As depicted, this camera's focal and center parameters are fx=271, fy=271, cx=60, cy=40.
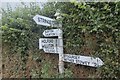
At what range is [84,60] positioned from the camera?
4.71 m

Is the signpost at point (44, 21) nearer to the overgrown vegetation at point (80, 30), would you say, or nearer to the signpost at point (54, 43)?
the signpost at point (54, 43)

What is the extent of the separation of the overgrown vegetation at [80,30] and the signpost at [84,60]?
0.08m

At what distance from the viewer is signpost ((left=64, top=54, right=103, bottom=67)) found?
14.7ft

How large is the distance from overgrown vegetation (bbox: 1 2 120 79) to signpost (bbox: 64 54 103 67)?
8 centimetres

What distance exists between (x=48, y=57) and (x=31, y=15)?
96 centimetres

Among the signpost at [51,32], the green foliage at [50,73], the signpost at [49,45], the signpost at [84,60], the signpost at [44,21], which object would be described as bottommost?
the green foliage at [50,73]

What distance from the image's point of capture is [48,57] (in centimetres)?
537

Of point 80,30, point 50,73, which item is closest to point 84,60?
point 80,30

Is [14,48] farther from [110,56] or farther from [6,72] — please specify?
[110,56]

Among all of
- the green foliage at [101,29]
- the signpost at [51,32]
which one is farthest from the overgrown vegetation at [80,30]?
the signpost at [51,32]

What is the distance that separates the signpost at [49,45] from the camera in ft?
16.7

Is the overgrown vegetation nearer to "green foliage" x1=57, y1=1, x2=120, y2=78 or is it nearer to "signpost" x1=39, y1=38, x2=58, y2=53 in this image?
"green foliage" x1=57, y1=1, x2=120, y2=78

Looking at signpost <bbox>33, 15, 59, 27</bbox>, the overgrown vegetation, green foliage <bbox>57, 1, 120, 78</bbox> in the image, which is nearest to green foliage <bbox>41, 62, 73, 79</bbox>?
the overgrown vegetation

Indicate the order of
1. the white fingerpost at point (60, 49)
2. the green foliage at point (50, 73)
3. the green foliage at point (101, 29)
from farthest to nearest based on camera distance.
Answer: the white fingerpost at point (60, 49)
the green foliage at point (50, 73)
the green foliage at point (101, 29)
